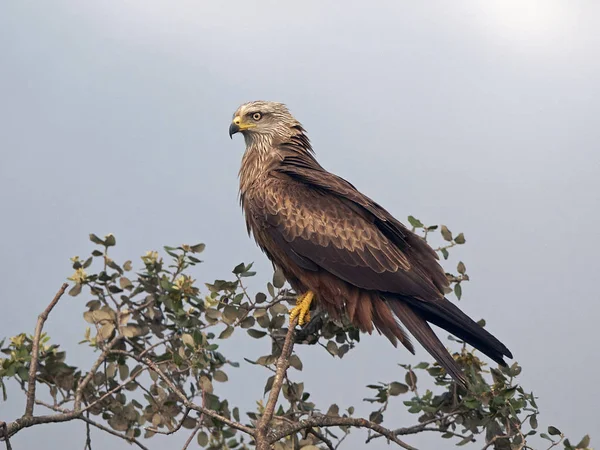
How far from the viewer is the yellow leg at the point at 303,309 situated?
5129 mm

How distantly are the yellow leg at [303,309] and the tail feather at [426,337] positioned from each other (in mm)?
641

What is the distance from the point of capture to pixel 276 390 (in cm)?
443

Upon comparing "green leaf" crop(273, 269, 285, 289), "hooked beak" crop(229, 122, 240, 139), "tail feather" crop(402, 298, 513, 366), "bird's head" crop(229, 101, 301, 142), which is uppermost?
"bird's head" crop(229, 101, 301, 142)

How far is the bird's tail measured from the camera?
467 centimetres

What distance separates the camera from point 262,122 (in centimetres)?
650

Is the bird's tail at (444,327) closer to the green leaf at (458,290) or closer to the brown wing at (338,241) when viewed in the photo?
the brown wing at (338,241)

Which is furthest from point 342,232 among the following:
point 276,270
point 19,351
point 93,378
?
point 19,351

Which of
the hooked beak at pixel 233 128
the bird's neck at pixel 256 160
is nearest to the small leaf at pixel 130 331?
the bird's neck at pixel 256 160

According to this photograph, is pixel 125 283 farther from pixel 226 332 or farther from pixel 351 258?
pixel 351 258

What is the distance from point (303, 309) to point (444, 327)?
1.07 m

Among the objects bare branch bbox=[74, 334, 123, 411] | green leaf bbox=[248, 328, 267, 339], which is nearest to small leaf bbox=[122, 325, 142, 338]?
bare branch bbox=[74, 334, 123, 411]

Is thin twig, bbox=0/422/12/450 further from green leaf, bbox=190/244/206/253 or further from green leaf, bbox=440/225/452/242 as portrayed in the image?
Result: green leaf, bbox=440/225/452/242

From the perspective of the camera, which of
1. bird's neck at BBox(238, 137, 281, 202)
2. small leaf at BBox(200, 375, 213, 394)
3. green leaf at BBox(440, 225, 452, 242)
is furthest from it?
bird's neck at BBox(238, 137, 281, 202)

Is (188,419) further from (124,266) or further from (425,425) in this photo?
(425,425)
